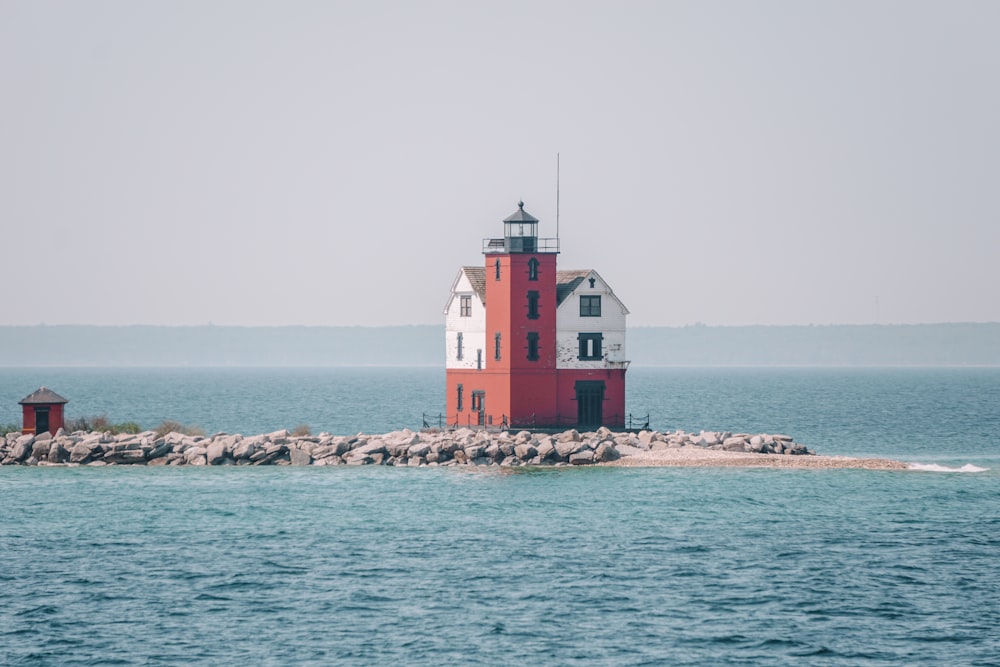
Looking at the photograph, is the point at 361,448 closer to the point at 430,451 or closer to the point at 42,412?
the point at 430,451

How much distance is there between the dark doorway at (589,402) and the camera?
6531 cm

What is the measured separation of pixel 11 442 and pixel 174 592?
3110 centimetres

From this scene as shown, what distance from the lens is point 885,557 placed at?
3969 centimetres

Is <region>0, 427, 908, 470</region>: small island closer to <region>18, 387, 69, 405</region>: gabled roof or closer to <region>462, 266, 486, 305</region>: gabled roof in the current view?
<region>18, 387, 69, 405</region>: gabled roof

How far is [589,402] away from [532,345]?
4.27m

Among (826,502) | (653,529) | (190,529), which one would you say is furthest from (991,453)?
(190,529)

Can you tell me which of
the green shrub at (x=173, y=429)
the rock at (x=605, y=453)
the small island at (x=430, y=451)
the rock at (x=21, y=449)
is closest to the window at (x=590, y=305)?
the small island at (x=430, y=451)

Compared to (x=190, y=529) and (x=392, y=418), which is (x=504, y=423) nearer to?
(x=190, y=529)

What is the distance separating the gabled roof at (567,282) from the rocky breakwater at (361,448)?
673 cm

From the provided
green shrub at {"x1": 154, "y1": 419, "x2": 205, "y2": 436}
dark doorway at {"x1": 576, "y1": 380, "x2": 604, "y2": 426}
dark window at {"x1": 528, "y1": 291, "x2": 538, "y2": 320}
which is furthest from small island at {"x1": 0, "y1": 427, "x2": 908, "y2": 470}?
dark window at {"x1": 528, "y1": 291, "x2": 538, "y2": 320}

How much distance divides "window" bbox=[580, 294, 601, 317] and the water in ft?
30.7

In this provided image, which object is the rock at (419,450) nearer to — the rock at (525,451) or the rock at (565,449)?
the rock at (525,451)

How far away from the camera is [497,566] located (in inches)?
1505

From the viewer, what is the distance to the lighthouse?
6362cm
